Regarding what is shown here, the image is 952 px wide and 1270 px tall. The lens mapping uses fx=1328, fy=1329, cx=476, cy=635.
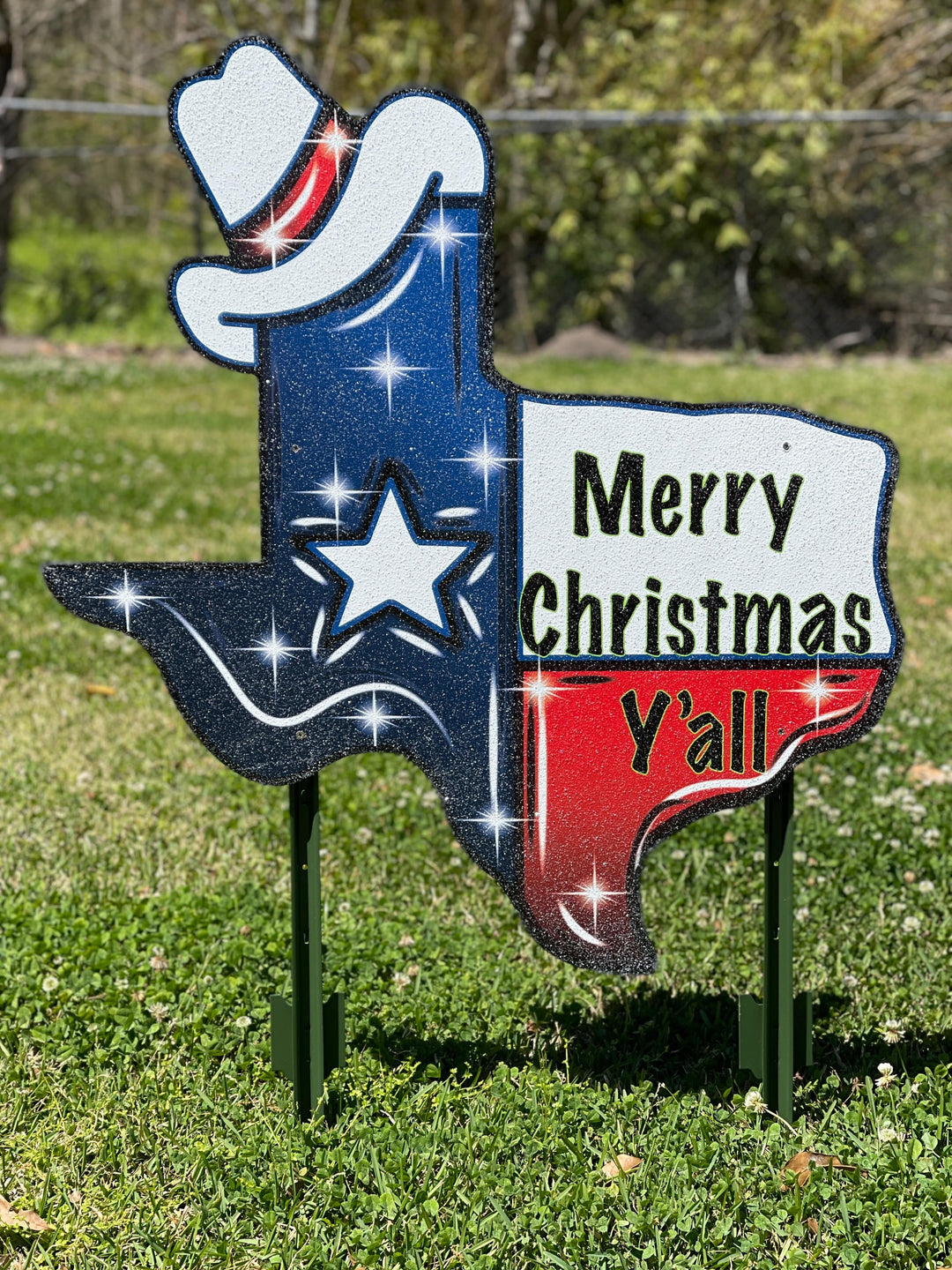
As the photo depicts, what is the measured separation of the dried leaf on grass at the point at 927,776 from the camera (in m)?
3.99

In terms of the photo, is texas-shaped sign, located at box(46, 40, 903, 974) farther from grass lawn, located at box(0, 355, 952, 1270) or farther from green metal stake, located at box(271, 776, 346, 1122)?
grass lawn, located at box(0, 355, 952, 1270)

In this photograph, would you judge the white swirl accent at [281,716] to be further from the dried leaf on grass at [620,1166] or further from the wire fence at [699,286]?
the wire fence at [699,286]

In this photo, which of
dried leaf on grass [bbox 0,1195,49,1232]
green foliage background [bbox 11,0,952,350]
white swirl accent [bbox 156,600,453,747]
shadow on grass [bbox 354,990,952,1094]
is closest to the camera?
dried leaf on grass [bbox 0,1195,49,1232]

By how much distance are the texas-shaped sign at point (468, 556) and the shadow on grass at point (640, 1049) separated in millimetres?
403

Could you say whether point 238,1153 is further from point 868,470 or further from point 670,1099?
point 868,470

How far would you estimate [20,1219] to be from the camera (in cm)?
221

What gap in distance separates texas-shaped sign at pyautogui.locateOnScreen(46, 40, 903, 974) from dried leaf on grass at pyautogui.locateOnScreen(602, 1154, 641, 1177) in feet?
1.07

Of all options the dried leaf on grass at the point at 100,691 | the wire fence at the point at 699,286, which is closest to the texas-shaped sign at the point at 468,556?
the dried leaf on grass at the point at 100,691

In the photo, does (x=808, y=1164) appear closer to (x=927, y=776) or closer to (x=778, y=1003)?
(x=778, y=1003)

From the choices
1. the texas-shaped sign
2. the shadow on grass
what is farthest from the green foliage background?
→ the texas-shaped sign

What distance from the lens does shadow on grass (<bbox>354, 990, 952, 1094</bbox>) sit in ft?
8.73

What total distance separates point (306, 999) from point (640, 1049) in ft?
2.47

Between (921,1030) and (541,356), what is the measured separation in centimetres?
1188

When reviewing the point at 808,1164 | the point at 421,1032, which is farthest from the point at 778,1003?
the point at 421,1032
